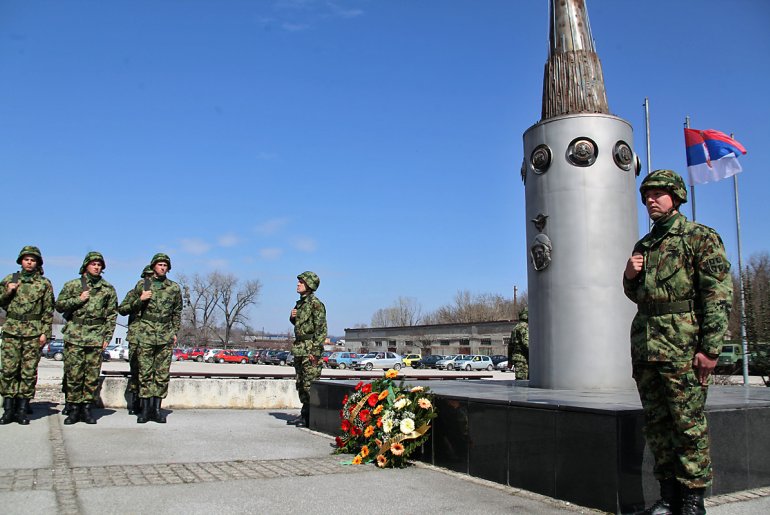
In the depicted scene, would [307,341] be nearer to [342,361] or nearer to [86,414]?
[86,414]

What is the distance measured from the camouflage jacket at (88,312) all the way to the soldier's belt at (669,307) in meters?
6.85

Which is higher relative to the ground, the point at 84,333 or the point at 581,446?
the point at 84,333

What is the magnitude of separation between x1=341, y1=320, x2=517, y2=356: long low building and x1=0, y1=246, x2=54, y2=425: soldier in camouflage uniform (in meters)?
46.9

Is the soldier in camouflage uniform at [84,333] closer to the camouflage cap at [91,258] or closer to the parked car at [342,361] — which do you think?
the camouflage cap at [91,258]

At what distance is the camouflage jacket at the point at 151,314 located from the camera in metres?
8.56

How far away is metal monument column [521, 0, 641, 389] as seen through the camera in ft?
23.1

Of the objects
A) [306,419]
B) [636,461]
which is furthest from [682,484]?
[306,419]

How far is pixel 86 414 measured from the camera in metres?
8.20

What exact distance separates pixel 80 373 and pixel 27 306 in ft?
3.50

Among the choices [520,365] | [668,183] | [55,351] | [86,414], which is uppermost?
[668,183]

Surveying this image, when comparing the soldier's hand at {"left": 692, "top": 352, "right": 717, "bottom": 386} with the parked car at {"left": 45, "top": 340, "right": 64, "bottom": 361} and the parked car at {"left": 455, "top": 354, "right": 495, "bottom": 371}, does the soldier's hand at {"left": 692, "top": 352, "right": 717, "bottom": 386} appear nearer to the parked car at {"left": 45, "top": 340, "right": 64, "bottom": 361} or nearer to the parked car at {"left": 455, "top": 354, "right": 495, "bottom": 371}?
the parked car at {"left": 455, "top": 354, "right": 495, "bottom": 371}

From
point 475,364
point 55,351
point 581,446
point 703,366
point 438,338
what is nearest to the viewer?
point 703,366

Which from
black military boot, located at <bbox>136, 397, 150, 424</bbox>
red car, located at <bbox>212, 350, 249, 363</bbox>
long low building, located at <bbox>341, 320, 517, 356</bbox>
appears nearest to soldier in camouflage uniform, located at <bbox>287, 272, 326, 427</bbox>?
black military boot, located at <bbox>136, 397, 150, 424</bbox>

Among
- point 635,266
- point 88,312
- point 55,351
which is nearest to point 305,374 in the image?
point 88,312
